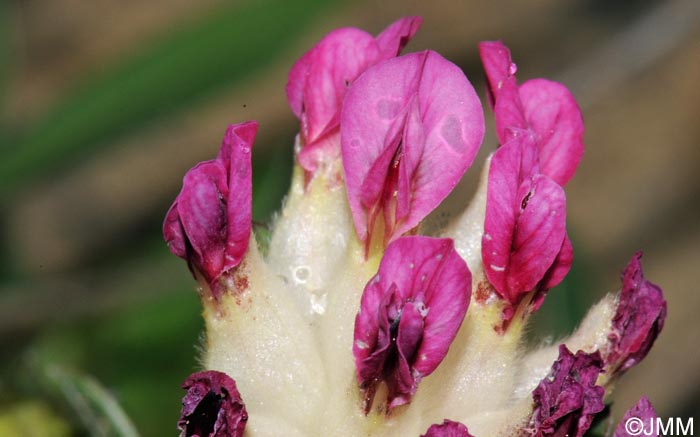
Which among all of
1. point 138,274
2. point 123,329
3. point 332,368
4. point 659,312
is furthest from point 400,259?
point 138,274

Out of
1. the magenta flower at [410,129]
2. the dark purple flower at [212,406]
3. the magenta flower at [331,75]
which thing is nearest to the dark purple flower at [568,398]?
the magenta flower at [410,129]

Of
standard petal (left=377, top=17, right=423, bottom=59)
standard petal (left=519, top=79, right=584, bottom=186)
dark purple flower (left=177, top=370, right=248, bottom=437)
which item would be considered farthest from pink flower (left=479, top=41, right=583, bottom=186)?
dark purple flower (left=177, top=370, right=248, bottom=437)

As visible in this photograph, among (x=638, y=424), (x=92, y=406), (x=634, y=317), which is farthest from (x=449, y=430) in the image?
(x=92, y=406)

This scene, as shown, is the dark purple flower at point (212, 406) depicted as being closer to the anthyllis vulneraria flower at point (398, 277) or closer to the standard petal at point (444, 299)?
the anthyllis vulneraria flower at point (398, 277)

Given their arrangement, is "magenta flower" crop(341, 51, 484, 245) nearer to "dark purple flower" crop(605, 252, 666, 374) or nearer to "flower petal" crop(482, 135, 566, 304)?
"flower petal" crop(482, 135, 566, 304)

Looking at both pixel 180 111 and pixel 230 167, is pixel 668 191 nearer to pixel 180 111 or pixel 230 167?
pixel 180 111

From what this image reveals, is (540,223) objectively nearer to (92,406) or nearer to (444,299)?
(444,299)
